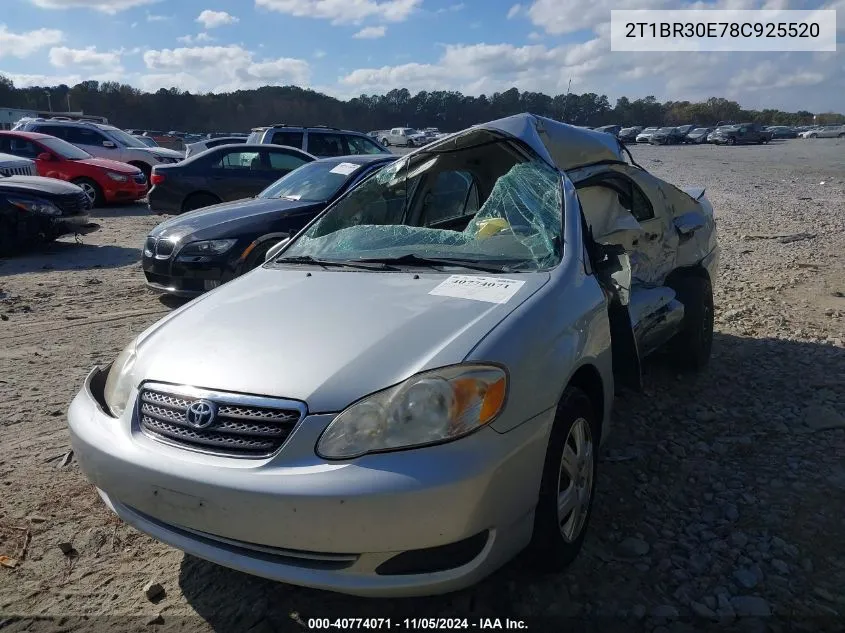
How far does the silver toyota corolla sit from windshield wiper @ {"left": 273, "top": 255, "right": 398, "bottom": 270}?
14mm

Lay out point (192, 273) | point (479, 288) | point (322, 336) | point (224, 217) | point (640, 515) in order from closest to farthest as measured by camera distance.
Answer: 1. point (322, 336)
2. point (479, 288)
3. point (640, 515)
4. point (192, 273)
5. point (224, 217)

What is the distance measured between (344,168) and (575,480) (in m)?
5.42

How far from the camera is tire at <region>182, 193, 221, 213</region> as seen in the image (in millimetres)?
10539

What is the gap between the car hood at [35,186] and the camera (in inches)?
358

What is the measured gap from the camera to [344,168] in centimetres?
736

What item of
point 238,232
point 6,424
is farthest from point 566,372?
point 238,232

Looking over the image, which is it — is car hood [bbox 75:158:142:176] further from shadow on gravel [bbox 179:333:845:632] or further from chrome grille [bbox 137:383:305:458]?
chrome grille [bbox 137:383:305:458]

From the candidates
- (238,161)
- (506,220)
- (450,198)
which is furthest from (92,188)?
(506,220)

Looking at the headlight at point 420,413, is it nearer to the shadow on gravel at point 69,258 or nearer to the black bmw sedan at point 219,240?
the black bmw sedan at point 219,240

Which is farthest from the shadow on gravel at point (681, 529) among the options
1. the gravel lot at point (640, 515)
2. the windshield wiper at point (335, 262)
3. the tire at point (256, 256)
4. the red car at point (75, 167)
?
the red car at point (75, 167)

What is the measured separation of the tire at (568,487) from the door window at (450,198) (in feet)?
6.24

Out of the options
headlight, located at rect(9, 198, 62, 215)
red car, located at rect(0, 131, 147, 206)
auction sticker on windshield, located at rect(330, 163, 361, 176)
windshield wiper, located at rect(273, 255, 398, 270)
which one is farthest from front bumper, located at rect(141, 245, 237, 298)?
red car, located at rect(0, 131, 147, 206)

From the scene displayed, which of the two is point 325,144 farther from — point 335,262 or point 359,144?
point 335,262

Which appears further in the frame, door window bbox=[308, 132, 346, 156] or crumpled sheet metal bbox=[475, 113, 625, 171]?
door window bbox=[308, 132, 346, 156]
